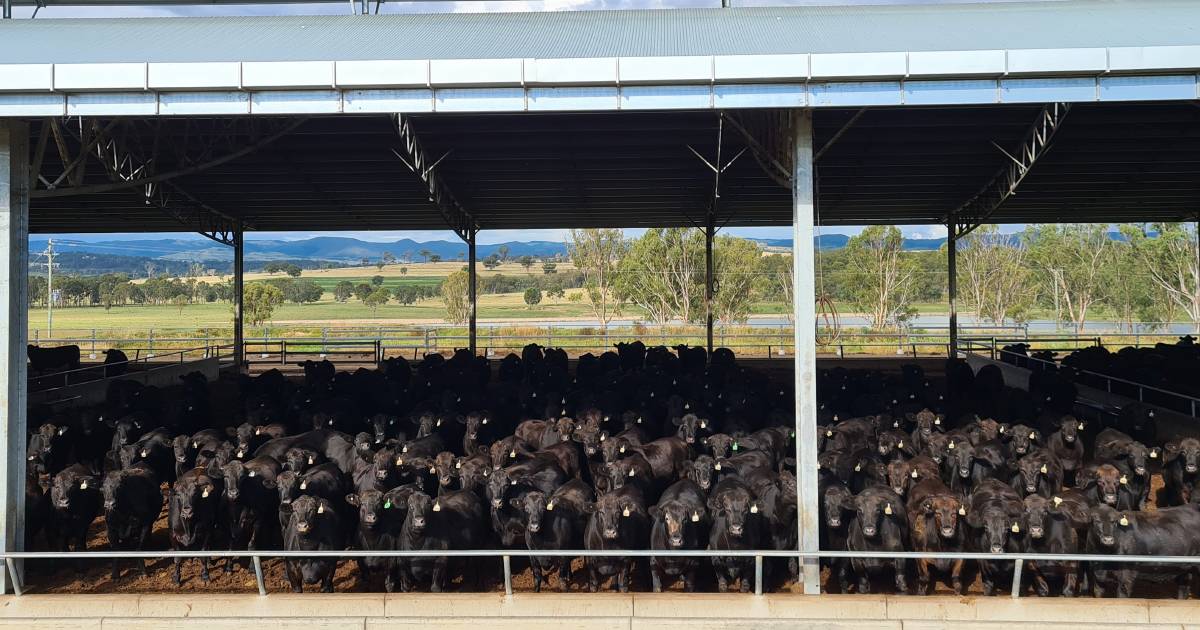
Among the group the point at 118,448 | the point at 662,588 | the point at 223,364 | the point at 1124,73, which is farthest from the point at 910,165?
the point at 223,364

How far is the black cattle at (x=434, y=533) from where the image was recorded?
918cm

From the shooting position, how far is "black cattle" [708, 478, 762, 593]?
9.18 meters

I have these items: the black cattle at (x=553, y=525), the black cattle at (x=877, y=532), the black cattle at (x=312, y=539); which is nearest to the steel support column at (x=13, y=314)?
the black cattle at (x=312, y=539)

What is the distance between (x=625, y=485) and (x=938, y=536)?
322cm

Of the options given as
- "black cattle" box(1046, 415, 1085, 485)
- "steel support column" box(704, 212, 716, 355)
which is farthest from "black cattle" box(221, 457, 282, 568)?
"steel support column" box(704, 212, 716, 355)

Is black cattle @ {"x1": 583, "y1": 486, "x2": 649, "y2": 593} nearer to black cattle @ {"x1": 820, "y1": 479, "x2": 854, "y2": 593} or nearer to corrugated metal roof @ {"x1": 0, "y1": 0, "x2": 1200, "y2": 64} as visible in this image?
black cattle @ {"x1": 820, "y1": 479, "x2": 854, "y2": 593}

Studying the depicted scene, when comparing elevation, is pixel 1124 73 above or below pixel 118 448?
above

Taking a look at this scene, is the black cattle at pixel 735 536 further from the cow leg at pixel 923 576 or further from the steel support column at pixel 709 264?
the steel support column at pixel 709 264

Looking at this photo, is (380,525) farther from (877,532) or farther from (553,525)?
(877,532)

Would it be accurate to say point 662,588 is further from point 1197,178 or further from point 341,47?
point 1197,178

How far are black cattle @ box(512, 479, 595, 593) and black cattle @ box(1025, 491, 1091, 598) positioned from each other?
435 centimetres

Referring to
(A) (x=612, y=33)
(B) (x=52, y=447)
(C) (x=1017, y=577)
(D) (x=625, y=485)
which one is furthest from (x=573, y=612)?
(B) (x=52, y=447)

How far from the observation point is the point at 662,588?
9430mm

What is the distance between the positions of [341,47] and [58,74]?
281 cm
